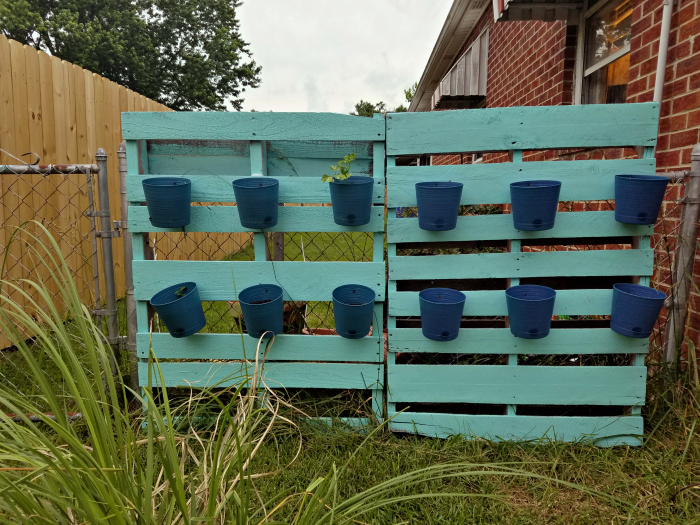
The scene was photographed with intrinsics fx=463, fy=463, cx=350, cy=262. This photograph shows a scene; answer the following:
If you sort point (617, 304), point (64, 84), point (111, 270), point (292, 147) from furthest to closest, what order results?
point (64, 84)
point (111, 270)
point (292, 147)
point (617, 304)

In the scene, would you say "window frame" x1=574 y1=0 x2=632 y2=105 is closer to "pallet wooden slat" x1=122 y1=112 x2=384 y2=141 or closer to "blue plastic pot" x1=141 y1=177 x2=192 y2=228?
"pallet wooden slat" x1=122 y1=112 x2=384 y2=141

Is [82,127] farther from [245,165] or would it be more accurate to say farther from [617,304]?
[617,304]

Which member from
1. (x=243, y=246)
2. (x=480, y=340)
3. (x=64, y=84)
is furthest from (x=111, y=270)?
(x=243, y=246)

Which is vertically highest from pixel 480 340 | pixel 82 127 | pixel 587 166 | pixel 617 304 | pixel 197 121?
pixel 82 127

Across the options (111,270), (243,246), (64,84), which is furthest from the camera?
(243,246)

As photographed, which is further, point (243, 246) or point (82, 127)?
point (243, 246)

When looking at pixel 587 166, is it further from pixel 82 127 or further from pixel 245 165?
pixel 82 127

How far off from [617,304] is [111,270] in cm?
238

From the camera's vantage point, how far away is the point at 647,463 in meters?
1.84

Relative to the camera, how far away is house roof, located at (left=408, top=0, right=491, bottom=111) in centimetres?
585

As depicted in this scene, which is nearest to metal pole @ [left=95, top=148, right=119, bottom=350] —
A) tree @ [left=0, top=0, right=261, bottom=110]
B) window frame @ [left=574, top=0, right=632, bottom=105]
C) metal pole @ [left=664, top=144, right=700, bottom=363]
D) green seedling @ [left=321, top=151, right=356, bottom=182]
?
green seedling @ [left=321, top=151, right=356, bottom=182]

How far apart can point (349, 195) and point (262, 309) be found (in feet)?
1.97

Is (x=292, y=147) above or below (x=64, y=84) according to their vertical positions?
below

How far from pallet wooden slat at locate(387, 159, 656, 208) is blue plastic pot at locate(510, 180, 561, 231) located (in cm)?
11
